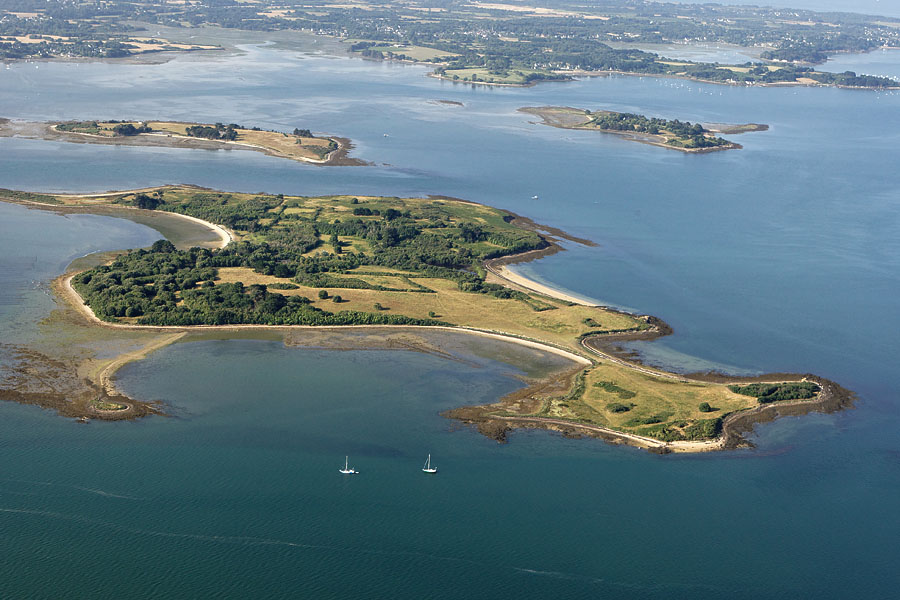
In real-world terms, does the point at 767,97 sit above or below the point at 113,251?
above

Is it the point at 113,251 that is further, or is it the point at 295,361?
the point at 113,251

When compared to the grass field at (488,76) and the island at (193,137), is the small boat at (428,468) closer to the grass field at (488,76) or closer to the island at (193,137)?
the island at (193,137)

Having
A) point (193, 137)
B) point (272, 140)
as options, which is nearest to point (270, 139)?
point (272, 140)

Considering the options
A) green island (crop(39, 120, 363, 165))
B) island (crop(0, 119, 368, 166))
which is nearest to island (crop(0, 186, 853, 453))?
island (crop(0, 119, 368, 166))

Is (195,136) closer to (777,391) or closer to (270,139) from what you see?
(270,139)

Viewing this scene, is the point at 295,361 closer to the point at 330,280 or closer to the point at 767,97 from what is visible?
the point at 330,280

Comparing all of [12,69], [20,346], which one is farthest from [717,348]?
[12,69]

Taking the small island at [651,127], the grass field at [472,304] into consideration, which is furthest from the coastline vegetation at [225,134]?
the small island at [651,127]
